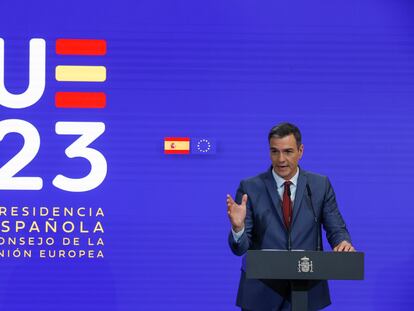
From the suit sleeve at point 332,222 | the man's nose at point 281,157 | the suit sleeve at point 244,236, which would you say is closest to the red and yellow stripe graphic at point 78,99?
the suit sleeve at point 244,236

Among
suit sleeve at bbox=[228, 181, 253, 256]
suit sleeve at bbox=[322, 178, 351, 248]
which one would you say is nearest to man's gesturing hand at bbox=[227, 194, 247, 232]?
suit sleeve at bbox=[228, 181, 253, 256]

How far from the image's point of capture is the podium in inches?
97.0

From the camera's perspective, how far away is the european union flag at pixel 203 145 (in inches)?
184

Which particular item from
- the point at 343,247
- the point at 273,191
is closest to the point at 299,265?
the point at 343,247

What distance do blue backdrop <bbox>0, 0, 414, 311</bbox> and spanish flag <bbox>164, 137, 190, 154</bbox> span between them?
0.05 m

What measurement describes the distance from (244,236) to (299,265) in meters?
0.45

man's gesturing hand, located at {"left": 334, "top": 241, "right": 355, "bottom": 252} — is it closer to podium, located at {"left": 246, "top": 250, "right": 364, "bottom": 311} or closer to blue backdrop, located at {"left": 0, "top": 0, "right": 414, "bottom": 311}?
podium, located at {"left": 246, "top": 250, "right": 364, "bottom": 311}

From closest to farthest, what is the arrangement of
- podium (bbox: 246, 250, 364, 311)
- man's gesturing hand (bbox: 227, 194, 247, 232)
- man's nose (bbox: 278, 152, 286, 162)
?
podium (bbox: 246, 250, 364, 311) → man's gesturing hand (bbox: 227, 194, 247, 232) → man's nose (bbox: 278, 152, 286, 162)

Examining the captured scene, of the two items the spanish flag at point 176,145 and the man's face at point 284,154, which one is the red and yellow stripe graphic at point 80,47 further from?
the man's face at point 284,154

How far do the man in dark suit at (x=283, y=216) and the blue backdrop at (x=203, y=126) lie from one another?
62.4 inches

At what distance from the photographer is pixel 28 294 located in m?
4.71

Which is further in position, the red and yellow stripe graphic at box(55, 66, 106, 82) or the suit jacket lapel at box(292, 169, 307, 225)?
the red and yellow stripe graphic at box(55, 66, 106, 82)

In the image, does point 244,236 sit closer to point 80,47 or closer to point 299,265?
point 299,265

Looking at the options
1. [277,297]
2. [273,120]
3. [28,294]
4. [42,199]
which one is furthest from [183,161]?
[277,297]
